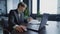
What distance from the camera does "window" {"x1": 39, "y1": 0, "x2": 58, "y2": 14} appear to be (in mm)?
5605

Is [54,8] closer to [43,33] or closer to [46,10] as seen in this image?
[46,10]

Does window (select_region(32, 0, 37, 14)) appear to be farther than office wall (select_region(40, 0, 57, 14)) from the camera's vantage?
Yes

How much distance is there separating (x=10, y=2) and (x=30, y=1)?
102cm

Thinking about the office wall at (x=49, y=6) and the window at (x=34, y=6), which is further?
the window at (x=34, y=6)

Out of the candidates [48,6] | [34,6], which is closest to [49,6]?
[48,6]

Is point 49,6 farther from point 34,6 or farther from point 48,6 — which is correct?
point 34,6

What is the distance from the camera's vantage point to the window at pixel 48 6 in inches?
221

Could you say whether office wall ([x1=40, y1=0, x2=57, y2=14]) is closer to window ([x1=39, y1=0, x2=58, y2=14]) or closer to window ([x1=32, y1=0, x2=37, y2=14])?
window ([x1=39, y1=0, x2=58, y2=14])

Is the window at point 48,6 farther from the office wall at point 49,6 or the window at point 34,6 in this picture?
the window at point 34,6

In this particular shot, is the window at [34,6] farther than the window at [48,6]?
Yes

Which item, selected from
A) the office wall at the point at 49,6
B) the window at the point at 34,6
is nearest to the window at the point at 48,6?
the office wall at the point at 49,6

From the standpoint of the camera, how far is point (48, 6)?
5660 millimetres

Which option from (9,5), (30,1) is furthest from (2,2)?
(30,1)

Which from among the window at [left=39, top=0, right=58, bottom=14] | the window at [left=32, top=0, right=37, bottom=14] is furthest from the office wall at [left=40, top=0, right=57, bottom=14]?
the window at [left=32, top=0, right=37, bottom=14]
